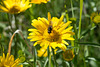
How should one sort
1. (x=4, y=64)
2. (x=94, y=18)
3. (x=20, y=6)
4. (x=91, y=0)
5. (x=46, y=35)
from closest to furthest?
(x=4, y=64), (x=46, y=35), (x=94, y=18), (x=20, y=6), (x=91, y=0)

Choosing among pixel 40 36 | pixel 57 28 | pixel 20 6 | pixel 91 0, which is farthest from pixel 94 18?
pixel 91 0

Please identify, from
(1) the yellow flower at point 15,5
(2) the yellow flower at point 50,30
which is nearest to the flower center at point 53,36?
(2) the yellow flower at point 50,30

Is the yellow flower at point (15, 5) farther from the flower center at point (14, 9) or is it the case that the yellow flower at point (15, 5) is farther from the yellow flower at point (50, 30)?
the yellow flower at point (50, 30)

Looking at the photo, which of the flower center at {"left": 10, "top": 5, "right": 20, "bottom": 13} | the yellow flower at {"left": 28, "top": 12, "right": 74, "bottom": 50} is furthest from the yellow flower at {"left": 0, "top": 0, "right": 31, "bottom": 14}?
the yellow flower at {"left": 28, "top": 12, "right": 74, "bottom": 50}

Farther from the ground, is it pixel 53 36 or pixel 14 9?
pixel 14 9

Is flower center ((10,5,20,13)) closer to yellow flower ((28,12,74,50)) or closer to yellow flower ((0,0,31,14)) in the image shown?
yellow flower ((0,0,31,14))

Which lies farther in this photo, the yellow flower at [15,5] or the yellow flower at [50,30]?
the yellow flower at [15,5]

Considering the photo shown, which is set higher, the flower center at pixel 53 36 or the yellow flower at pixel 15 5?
the yellow flower at pixel 15 5

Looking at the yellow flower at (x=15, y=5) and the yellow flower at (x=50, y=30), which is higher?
the yellow flower at (x=15, y=5)

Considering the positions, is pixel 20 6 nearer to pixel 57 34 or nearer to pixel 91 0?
pixel 57 34

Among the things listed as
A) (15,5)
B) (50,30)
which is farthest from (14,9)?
(50,30)

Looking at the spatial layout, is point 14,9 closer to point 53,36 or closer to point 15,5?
point 15,5
